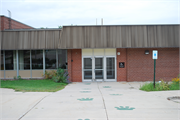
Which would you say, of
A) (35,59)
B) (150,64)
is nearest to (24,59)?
(35,59)

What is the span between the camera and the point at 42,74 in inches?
605

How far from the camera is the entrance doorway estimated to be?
49.0 ft

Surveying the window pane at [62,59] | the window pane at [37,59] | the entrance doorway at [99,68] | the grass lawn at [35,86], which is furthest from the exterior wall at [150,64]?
the window pane at [37,59]

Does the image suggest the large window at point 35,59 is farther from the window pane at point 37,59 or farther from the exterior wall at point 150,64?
the exterior wall at point 150,64

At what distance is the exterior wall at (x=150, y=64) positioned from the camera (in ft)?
47.8

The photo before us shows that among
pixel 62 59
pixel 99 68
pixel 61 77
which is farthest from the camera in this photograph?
pixel 62 59

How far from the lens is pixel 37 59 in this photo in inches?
607

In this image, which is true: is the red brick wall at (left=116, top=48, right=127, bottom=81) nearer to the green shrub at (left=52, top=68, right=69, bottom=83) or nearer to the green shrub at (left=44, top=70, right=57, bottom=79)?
the green shrub at (left=52, top=68, right=69, bottom=83)

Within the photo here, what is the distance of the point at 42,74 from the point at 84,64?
152 inches

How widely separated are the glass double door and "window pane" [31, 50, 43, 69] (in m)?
3.90

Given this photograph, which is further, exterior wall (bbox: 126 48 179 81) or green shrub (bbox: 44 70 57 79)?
green shrub (bbox: 44 70 57 79)

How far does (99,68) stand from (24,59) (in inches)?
267

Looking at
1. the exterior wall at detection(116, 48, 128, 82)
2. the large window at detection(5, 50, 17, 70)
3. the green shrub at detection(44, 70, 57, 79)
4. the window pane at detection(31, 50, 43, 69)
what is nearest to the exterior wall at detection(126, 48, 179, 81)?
the exterior wall at detection(116, 48, 128, 82)

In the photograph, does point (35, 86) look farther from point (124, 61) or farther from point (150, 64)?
point (150, 64)
